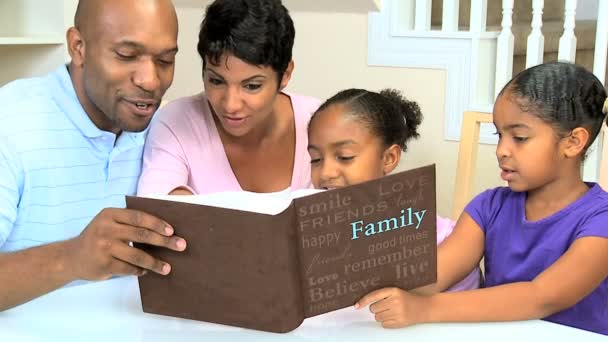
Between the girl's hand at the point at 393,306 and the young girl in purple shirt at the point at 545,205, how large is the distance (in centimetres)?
13

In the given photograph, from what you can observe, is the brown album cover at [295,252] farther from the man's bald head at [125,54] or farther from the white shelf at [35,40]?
the white shelf at [35,40]

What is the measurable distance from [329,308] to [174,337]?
21 centimetres

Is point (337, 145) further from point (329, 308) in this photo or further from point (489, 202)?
point (329, 308)

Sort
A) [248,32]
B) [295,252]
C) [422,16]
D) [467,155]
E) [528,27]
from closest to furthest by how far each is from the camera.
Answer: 1. [295,252]
2. [248,32]
3. [467,155]
4. [422,16]
5. [528,27]

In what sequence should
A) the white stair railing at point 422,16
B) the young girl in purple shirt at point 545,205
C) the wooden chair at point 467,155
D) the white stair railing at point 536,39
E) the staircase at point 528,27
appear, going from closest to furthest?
the young girl in purple shirt at point 545,205 → the wooden chair at point 467,155 → the white stair railing at point 536,39 → the white stair railing at point 422,16 → the staircase at point 528,27

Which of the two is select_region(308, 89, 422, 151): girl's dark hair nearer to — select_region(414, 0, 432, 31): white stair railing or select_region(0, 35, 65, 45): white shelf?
select_region(414, 0, 432, 31): white stair railing

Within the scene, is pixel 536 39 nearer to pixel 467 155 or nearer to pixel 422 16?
pixel 422 16

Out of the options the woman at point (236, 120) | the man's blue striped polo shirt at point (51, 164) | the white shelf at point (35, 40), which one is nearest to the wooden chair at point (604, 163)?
the woman at point (236, 120)

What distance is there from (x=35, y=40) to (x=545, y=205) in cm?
175

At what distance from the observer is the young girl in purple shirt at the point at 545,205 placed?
49.7 inches

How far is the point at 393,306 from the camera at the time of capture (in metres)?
1.02

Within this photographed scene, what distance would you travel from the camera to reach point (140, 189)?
4.60 ft

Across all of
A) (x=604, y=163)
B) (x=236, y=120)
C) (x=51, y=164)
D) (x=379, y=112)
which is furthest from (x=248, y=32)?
(x=604, y=163)

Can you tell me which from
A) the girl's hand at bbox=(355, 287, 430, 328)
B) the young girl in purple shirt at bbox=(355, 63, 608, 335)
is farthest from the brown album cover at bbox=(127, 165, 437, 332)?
the young girl in purple shirt at bbox=(355, 63, 608, 335)
